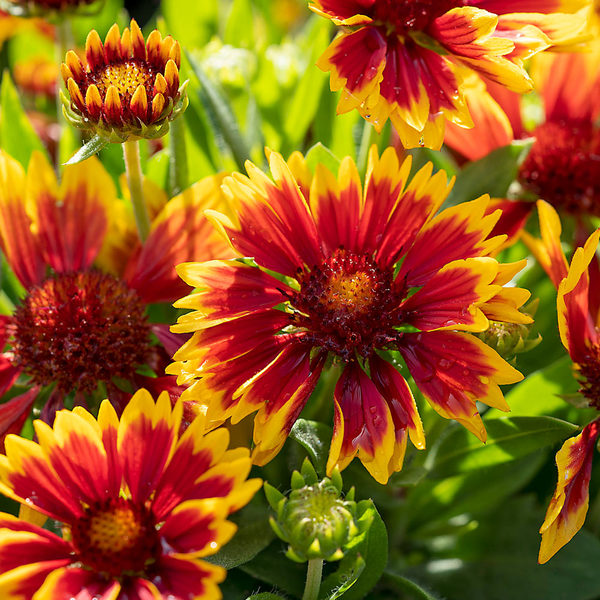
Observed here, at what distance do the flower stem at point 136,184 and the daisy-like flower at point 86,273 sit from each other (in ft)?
0.04

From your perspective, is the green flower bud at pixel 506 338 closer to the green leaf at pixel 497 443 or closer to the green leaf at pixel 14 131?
the green leaf at pixel 497 443

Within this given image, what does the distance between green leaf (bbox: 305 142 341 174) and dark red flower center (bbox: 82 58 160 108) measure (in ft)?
0.60

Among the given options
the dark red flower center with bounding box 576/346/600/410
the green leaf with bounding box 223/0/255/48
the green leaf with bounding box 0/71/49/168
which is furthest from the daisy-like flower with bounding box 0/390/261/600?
the green leaf with bounding box 223/0/255/48

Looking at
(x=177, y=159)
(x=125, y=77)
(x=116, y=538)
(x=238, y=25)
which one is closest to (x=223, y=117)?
(x=177, y=159)

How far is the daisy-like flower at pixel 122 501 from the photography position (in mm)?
607

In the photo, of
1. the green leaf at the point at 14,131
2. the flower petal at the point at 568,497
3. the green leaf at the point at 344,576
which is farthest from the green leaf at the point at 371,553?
the green leaf at the point at 14,131

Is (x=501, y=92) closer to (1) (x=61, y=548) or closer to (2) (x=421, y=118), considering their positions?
(2) (x=421, y=118)

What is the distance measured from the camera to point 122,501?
0.67 metres

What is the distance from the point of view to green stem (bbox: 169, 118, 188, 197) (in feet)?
2.82

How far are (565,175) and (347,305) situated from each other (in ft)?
1.44

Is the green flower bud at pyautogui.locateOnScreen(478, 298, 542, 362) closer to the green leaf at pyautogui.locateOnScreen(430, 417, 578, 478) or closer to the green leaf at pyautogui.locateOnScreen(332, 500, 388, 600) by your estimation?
the green leaf at pyautogui.locateOnScreen(430, 417, 578, 478)

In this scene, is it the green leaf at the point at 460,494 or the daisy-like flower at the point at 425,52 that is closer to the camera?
the daisy-like flower at the point at 425,52

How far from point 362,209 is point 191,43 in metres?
0.64

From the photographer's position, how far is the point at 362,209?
806 mm
